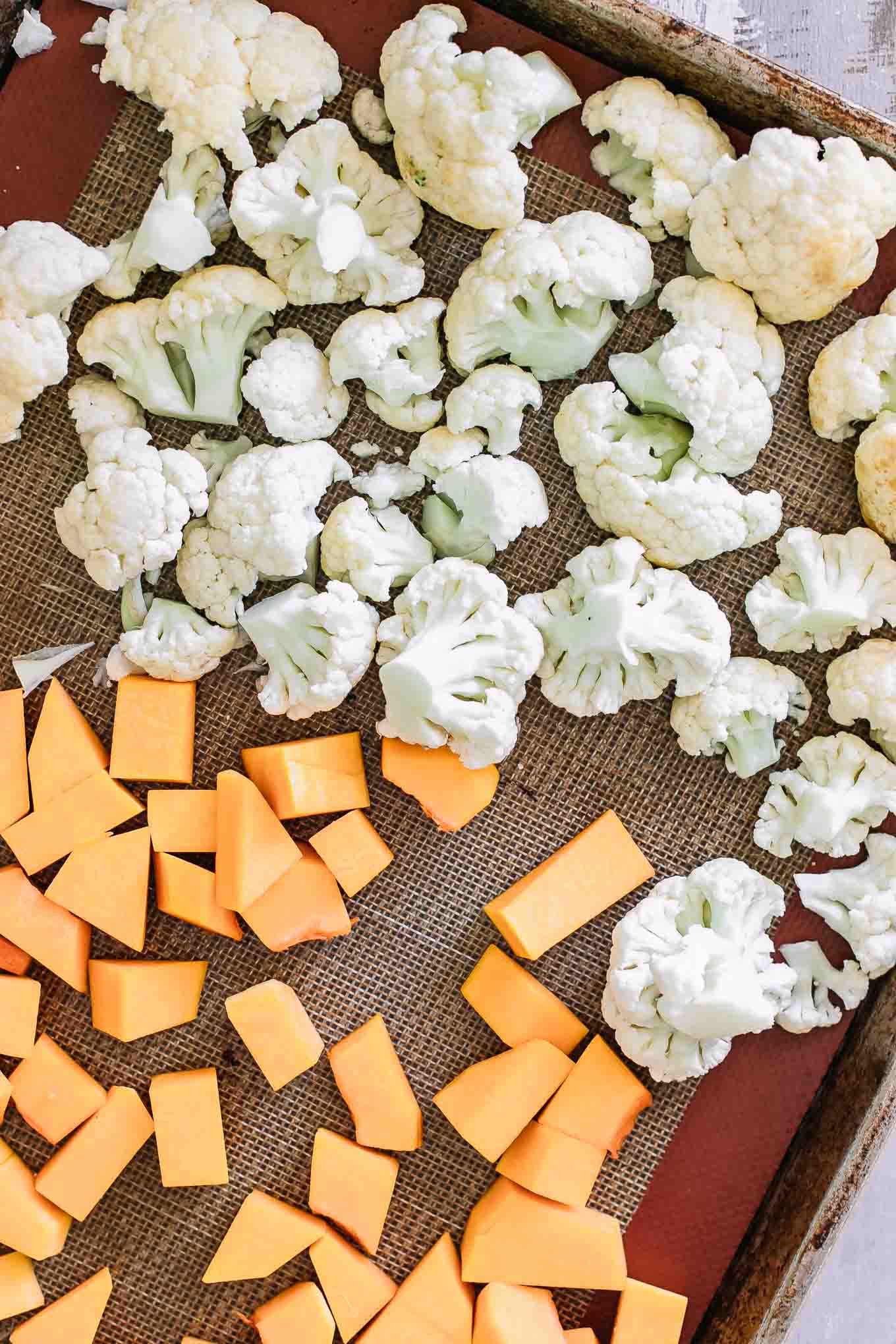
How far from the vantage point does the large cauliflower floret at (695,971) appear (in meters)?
1.73

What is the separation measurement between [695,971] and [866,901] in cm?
32

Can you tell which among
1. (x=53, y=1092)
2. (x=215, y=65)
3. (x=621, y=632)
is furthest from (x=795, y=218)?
(x=53, y=1092)

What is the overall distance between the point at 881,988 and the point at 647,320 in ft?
4.02

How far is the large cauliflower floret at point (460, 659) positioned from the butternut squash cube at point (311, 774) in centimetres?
9

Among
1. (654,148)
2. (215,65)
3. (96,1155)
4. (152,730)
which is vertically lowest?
(96,1155)

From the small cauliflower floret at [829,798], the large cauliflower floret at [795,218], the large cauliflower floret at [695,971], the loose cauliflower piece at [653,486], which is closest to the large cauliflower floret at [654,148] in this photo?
the large cauliflower floret at [795,218]

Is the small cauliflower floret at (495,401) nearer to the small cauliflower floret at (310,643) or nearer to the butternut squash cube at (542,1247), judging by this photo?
the small cauliflower floret at (310,643)

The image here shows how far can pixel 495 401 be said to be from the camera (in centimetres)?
174

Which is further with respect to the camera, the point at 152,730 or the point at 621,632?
the point at 152,730

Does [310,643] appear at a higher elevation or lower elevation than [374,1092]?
higher

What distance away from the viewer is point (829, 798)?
5.79 feet

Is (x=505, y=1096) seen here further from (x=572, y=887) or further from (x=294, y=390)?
(x=294, y=390)

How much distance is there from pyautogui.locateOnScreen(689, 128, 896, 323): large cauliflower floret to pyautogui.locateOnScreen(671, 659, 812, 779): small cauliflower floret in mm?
608

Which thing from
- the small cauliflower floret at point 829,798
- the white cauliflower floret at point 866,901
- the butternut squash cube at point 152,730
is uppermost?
the small cauliflower floret at point 829,798
